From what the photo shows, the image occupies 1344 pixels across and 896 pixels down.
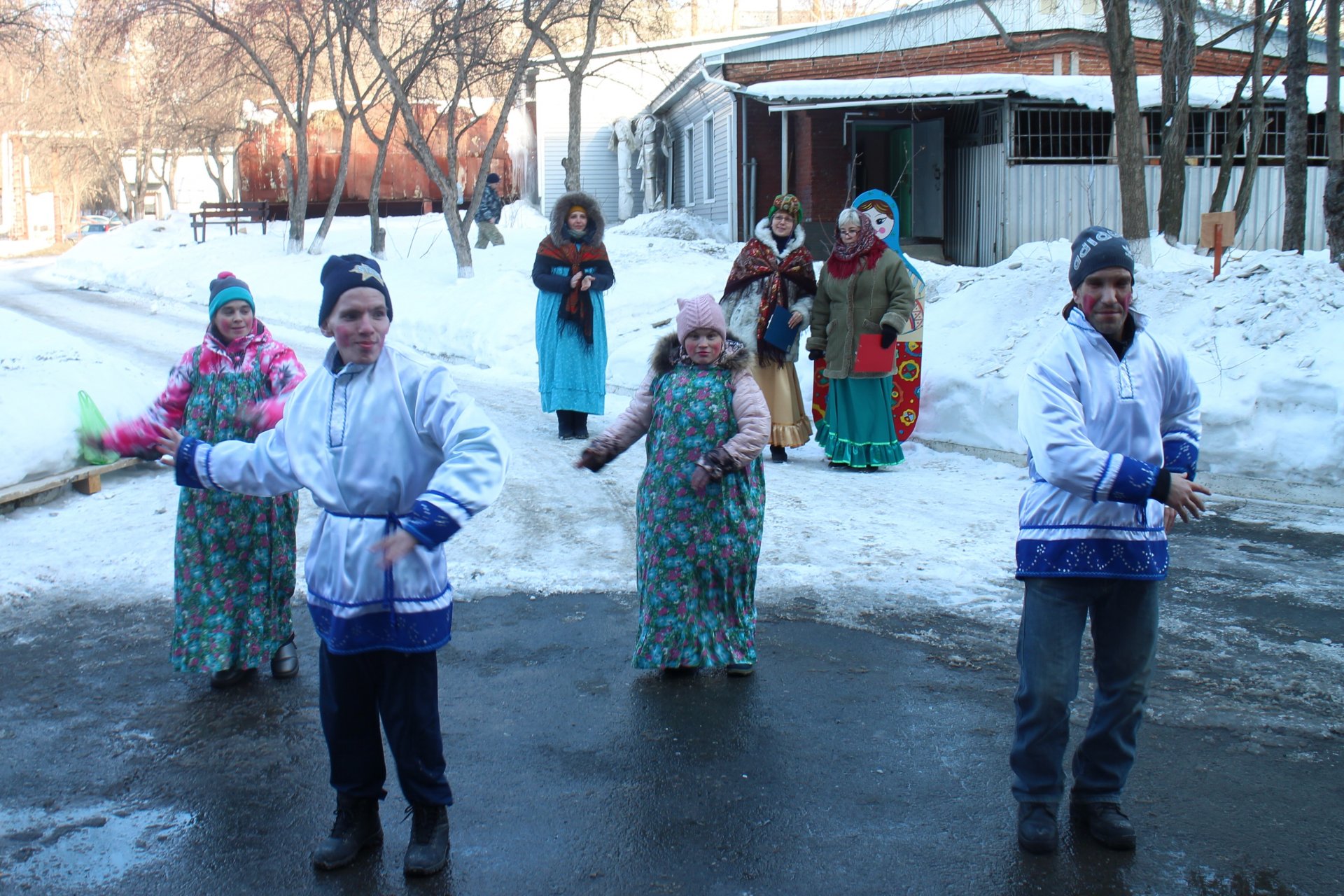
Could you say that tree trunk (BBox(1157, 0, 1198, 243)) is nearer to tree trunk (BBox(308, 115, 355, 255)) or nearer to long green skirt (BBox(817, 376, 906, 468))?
long green skirt (BBox(817, 376, 906, 468))

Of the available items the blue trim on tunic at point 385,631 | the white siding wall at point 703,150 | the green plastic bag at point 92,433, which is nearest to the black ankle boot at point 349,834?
the blue trim on tunic at point 385,631

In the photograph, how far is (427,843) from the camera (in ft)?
10.5

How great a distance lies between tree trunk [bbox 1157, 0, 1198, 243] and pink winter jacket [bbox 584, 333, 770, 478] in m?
10.2

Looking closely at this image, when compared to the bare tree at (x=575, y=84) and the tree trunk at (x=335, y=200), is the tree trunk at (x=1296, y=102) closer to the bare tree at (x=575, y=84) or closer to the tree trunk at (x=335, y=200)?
the bare tree at (x=575, y=84)

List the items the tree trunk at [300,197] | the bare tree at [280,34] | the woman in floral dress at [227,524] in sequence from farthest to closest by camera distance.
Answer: the tree trunk at [300,197], the bare tree at [280,34], the woman in floral dress at [227,524]

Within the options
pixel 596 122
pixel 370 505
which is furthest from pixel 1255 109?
pixel 596 122

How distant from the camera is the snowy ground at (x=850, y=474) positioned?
611cm

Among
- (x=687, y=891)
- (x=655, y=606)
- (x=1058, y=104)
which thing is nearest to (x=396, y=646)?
(x=687, y=891)

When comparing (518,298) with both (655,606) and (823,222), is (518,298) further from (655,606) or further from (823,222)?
(655,606)

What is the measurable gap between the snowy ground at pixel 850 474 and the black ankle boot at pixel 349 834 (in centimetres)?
251

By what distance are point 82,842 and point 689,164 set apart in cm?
2515

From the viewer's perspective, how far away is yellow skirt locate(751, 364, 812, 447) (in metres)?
8.69

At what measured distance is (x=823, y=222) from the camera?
21.3 meters

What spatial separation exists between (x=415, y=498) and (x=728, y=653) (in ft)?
6.19
